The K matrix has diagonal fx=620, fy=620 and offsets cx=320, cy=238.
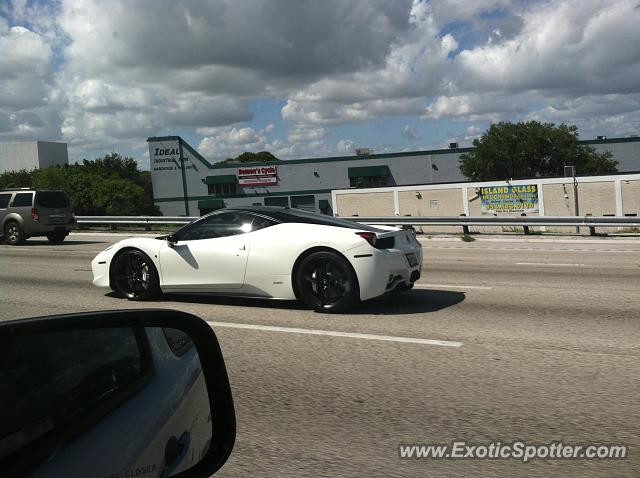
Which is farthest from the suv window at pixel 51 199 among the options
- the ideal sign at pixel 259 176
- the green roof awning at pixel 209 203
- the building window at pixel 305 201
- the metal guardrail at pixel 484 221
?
the ideal sign at pixel 259 176

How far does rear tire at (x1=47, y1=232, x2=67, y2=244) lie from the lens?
20141mm

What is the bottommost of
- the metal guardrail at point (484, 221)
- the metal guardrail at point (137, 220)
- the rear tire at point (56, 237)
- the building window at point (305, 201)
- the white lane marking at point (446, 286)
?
the white lane marking at point (446, 286)

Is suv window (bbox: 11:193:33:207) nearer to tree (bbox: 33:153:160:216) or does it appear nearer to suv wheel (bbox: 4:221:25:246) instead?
suv wheel (bbox: 4:221:25:246)

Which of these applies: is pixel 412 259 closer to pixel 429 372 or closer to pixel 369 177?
pixel 429 372

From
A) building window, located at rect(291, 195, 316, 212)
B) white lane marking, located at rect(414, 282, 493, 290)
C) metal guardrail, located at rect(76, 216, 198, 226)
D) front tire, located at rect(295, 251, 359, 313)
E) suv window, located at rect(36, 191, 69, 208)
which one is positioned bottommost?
white lane marking, located at rect(414, 282, 493, 290)

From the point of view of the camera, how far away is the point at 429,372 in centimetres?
497

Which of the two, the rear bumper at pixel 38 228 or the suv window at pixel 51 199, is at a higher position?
the suv window at pixel 51 199

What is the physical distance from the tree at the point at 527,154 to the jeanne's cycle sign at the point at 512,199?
21305mm

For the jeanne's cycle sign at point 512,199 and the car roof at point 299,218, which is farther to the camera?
the jeanne's cycle sign at point 512,199

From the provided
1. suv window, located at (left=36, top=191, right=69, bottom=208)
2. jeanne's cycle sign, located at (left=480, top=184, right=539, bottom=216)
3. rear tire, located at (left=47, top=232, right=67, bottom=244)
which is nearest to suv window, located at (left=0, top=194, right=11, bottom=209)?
suv window, located at (left=36, top=191, right=69, bottom=208)

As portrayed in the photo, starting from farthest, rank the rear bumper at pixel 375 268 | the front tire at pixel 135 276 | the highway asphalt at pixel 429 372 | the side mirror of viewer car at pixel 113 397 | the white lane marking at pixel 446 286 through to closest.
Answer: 1. the white lane marking at pixel 446 286
2. the front tire at pixel 135 276
3. the rear bumper at pixel 375 268
4. the highway asphalt at pixel 429 372
5. the side mirror of viewer car at pixel 113 397

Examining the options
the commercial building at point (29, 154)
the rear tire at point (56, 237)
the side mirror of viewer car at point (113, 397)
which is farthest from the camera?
the commercial building at point (29, 154)

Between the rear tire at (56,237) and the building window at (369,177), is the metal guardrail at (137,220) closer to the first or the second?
the rear tire at (56,237)

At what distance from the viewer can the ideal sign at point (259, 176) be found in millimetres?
71375
